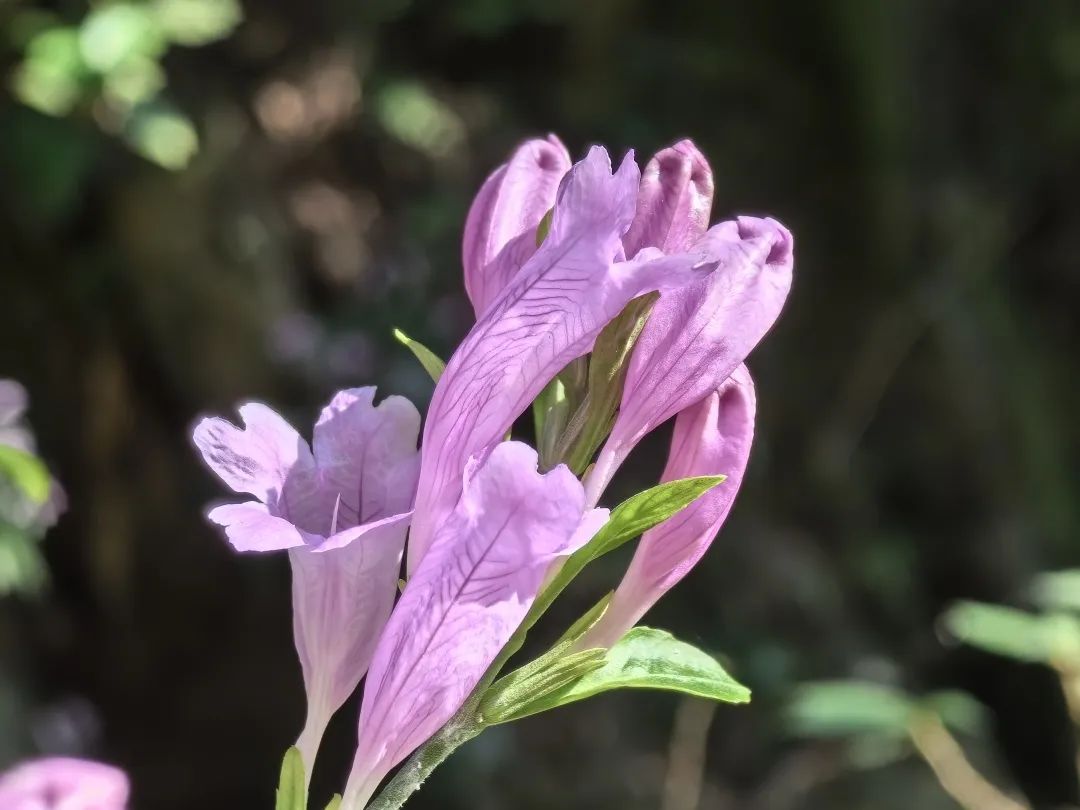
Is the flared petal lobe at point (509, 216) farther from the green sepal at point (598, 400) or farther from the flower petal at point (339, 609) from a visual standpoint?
the flower petal at point (339, 609)

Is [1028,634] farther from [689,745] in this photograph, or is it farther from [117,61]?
[117,61]

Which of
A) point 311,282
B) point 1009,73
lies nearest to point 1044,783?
point 1009,73

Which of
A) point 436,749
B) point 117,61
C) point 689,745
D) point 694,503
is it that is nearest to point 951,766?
point 689,745

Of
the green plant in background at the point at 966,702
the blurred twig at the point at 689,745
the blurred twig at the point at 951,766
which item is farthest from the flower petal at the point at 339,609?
the blurred twig at the point at 689,745

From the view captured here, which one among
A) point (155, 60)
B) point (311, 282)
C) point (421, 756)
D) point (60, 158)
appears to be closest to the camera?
point (421, 756)

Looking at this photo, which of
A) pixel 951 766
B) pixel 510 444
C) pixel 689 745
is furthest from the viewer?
pixel 689 745

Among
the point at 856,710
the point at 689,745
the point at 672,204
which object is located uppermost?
the point at 672,204

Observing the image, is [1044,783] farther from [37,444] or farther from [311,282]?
[37,444]
